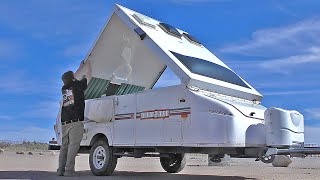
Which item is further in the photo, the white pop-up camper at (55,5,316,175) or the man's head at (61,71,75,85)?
the man's head at (61,71,75,85)

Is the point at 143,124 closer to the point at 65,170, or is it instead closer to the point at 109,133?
the point at 109,133

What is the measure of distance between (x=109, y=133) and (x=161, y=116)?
1.69 meters

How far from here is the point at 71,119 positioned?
9.53 metres

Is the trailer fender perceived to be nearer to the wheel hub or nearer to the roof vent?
the wheel hub

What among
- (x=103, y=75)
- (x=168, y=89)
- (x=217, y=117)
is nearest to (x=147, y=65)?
(x=103, y=75)

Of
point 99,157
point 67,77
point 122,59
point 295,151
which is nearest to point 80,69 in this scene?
point 67,77

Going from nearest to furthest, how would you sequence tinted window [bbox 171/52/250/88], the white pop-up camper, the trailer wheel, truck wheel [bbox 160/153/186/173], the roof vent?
the trailer wheel < the white pop-up camper < tinted window [bbox 171/52/250/88] < the roof vent < truck wheel [bbox 160/153/186/173]

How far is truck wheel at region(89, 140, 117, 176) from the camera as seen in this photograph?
954 centimetres

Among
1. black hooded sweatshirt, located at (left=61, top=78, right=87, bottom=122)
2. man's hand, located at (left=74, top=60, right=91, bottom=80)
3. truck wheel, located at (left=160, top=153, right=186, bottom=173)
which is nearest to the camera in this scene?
black hooded sweatshirt, located at (left=61, top=78, right=87, bottom=122)

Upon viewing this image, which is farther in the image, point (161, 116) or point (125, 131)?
point (125, 131)

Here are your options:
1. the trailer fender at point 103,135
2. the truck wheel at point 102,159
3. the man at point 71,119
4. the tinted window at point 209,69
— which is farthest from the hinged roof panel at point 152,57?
the truck wheel at point 102,159

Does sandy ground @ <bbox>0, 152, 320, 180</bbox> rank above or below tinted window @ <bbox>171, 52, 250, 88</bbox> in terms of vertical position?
below

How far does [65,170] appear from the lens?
9609mm

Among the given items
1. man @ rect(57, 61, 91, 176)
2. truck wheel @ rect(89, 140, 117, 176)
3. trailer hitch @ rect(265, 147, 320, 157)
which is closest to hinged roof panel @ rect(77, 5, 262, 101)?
man @ rect(57, 61, 91, 176)
